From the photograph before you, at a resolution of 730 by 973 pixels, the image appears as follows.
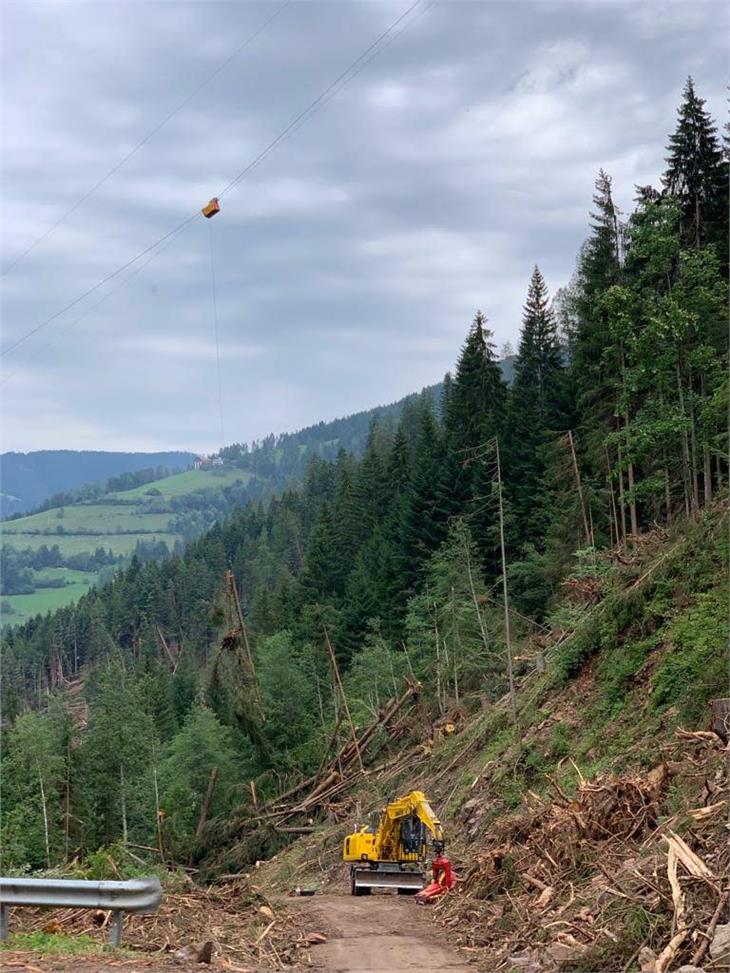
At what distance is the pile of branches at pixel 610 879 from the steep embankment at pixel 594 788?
28 millimetres

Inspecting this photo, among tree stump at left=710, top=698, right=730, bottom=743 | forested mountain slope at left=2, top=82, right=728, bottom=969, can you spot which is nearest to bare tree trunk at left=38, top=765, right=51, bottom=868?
forested mountain slope at left=2, top=82, right=728, bottom=969

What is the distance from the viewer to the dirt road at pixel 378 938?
1296 cm

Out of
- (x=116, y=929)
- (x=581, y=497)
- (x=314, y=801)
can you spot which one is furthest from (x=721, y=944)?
(x=581, y=497)

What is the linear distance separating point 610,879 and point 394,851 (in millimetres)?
12941

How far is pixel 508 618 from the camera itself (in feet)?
116

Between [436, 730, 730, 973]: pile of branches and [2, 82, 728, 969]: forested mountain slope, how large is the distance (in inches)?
4.9

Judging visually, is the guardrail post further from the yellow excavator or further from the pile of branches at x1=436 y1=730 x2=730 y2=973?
the yellow excavator

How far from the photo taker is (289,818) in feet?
135

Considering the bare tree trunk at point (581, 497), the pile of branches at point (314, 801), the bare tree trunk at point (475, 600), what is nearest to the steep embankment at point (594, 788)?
the pile of branches at point (314, 801)

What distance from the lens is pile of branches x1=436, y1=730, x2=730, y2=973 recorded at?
9766 millimetres

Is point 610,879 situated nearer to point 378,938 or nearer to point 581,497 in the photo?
point 378,938

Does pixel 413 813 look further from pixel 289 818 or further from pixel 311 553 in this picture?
pixel 311 553

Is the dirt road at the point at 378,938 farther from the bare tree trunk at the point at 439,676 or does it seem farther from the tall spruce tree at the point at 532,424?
the tall spruce tree at the point at 532,424

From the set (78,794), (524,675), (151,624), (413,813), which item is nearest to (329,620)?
(78,794)
